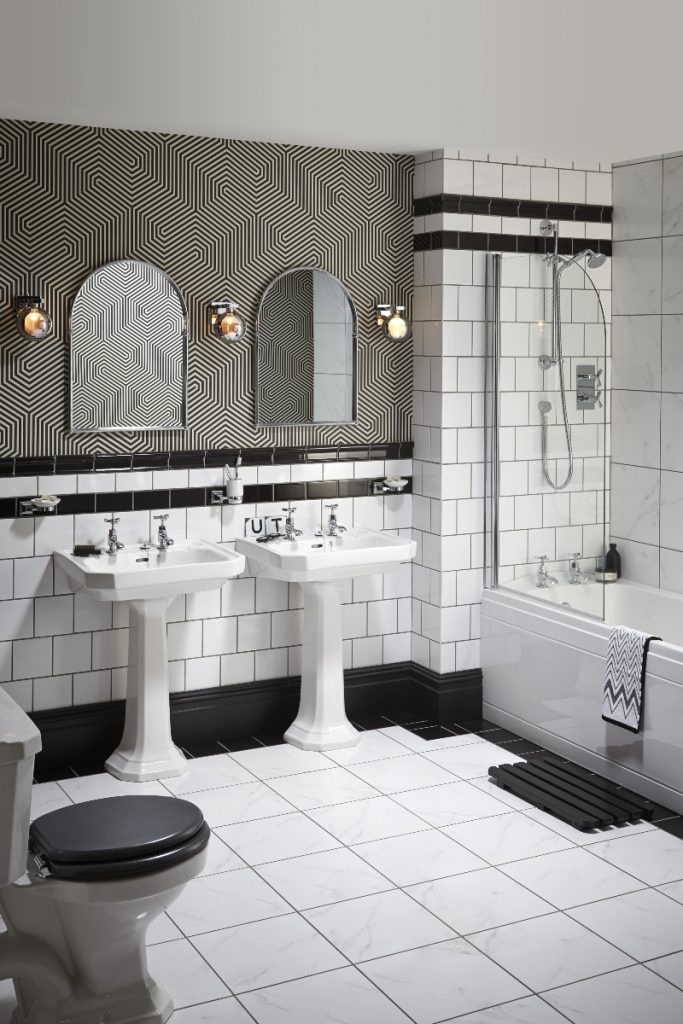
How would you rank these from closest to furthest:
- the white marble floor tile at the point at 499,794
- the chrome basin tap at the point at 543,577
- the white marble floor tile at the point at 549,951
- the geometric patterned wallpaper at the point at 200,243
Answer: the white marble floor tile at the point at 549,951 → the white marble floor tile at the point at 499,794 → the geometric patterned wallpaper at the point at 200,243 → the chrome basin tap at the point at 543,577

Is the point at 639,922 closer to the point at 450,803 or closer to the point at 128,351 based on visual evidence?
the point at 450,803

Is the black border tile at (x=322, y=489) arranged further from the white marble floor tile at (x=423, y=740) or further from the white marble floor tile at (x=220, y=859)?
the white marble floor tile at (x=220, y=859)

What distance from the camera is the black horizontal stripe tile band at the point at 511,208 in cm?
522

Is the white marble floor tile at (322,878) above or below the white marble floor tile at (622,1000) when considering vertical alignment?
above

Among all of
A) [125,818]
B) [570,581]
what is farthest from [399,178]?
[125,818]

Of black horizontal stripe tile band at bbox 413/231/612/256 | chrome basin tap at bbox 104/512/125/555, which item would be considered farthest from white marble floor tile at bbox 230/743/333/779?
black horizontal stripe tile band at bbox 413/231/612/256

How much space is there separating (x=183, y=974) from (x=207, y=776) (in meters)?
1.56

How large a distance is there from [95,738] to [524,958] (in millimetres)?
2305

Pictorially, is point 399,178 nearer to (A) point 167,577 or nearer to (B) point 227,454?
(B) point 227,454

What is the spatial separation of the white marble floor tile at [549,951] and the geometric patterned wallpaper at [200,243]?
98.6 inches

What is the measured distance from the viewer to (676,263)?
5.15 m

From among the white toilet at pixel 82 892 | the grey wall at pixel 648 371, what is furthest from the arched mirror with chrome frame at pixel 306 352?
the white toilet at pixel 82 892

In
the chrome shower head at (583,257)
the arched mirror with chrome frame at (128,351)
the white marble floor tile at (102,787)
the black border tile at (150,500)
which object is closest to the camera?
the white marble floor tile at (102,787)

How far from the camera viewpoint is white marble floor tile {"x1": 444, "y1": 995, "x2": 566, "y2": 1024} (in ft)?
9.82
